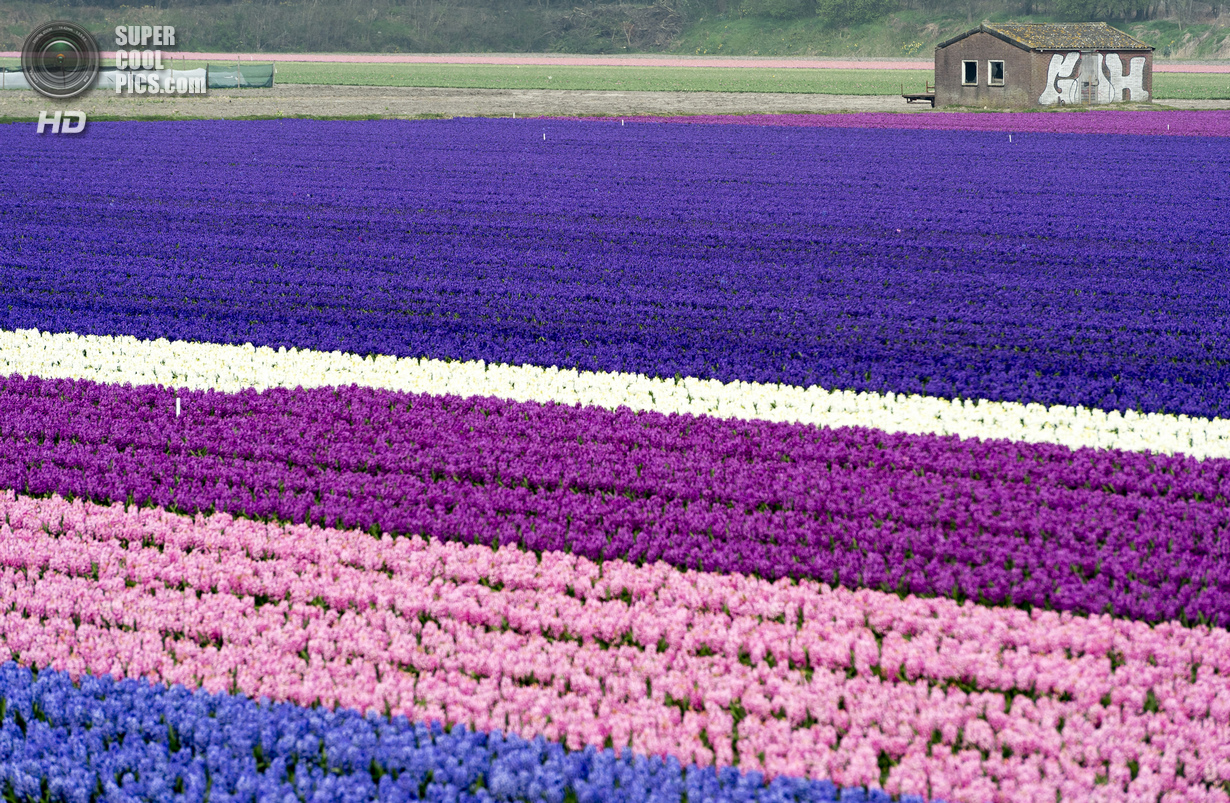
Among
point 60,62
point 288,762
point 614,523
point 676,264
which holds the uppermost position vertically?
point 60,62

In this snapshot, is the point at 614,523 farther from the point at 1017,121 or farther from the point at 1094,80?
the point at 1094,80

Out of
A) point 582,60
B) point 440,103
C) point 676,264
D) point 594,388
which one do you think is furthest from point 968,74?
point 582,60

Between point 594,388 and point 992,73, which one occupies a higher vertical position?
point 992,73

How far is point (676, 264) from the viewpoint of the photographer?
39.0ft

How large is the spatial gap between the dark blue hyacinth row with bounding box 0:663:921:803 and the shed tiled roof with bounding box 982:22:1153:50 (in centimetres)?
3903

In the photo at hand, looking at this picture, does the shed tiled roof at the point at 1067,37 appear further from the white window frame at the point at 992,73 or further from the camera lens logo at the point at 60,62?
the camera lens logo at the point at 60,62

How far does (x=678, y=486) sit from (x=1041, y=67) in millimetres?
37057

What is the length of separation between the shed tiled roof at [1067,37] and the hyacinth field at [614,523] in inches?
1121

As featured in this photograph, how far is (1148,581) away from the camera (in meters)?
4.93

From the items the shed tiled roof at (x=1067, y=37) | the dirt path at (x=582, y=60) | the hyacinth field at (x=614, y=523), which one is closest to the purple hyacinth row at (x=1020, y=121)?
the shed tiled roof at (x=1067, y=37)

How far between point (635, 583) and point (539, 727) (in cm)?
112

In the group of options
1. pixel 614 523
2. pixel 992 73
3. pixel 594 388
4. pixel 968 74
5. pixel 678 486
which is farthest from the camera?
pixel 968 74

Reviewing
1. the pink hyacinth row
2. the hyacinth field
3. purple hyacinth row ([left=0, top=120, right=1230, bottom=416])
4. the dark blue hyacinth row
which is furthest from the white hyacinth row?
the dark blue hyacinth row

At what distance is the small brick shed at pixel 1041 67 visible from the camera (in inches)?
1502
